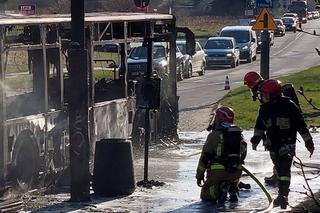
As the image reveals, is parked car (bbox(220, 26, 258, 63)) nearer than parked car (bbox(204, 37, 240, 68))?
No

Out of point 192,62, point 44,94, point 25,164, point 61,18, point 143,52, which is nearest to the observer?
point 25,164

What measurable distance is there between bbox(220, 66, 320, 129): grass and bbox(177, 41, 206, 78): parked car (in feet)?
15.5

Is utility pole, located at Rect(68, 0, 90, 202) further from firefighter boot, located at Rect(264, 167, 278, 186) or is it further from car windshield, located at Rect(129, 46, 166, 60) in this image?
car windshield, located at Rect(129, 46, 166, 60)

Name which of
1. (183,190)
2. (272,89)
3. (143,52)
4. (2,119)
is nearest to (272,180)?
(183,190)

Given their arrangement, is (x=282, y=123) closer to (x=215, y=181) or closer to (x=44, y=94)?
(x=215, y=181)

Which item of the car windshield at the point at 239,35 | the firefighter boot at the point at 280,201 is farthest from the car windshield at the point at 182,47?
the firefighter boot at the point at 280,201

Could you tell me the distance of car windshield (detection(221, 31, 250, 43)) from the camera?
2083 inches

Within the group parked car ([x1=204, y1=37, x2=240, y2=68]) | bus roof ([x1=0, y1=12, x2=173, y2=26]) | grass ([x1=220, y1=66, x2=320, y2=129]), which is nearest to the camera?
bus roof ([x1=0, y1=12, x2=173, y2=26])

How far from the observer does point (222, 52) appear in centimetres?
4906

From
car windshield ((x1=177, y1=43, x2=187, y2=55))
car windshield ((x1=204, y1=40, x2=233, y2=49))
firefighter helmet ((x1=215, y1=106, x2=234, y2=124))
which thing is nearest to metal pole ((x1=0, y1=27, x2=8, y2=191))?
firefighter helmet ((x1=215, y1=106, x2=234, y2=124))

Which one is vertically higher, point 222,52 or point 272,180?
point 222,52

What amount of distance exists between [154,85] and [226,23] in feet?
245

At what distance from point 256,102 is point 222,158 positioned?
55.8 feet

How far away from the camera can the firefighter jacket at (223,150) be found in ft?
40.9
